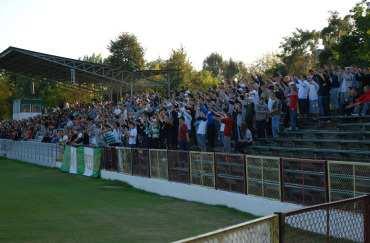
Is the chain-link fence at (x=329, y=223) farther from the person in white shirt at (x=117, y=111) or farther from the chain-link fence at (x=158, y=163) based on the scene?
Answer: the person in white shirt at (x=117, y=111)

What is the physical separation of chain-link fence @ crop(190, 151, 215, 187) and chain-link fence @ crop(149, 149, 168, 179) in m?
1.93

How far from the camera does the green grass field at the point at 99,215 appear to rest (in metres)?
12.3

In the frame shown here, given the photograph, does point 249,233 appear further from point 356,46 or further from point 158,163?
point 356,46

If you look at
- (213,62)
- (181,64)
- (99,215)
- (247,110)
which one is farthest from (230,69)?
(99,215)

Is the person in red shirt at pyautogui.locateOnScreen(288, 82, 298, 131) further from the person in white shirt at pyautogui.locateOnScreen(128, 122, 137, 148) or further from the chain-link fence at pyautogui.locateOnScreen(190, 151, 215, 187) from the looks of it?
the person in white shirt at pyautogui.locateOnScreen(128, 122, 137, 148)

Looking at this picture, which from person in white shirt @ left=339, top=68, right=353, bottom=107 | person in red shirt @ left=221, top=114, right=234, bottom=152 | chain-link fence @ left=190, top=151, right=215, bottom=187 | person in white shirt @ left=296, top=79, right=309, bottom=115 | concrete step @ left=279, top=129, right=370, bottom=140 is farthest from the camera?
person in red shirt @ left=221, top=114, right=234, bottom=152

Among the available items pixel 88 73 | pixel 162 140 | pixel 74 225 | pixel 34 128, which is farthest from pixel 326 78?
pixel 34 128

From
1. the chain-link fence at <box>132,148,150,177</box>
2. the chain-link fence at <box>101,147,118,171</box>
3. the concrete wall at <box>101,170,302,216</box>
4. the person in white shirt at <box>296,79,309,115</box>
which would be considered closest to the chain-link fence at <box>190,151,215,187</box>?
the concrete wall at <box>101,170,302,216</box>

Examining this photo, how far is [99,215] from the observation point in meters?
15.1

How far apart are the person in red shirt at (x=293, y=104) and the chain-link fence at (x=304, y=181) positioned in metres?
5.12

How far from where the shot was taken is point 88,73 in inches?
1474

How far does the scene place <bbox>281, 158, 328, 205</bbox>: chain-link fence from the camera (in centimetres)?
1247

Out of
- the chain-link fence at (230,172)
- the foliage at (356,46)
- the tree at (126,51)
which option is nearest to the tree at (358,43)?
the foliage at (356,46)

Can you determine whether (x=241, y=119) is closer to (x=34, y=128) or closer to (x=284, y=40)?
(x=34, y=128)
